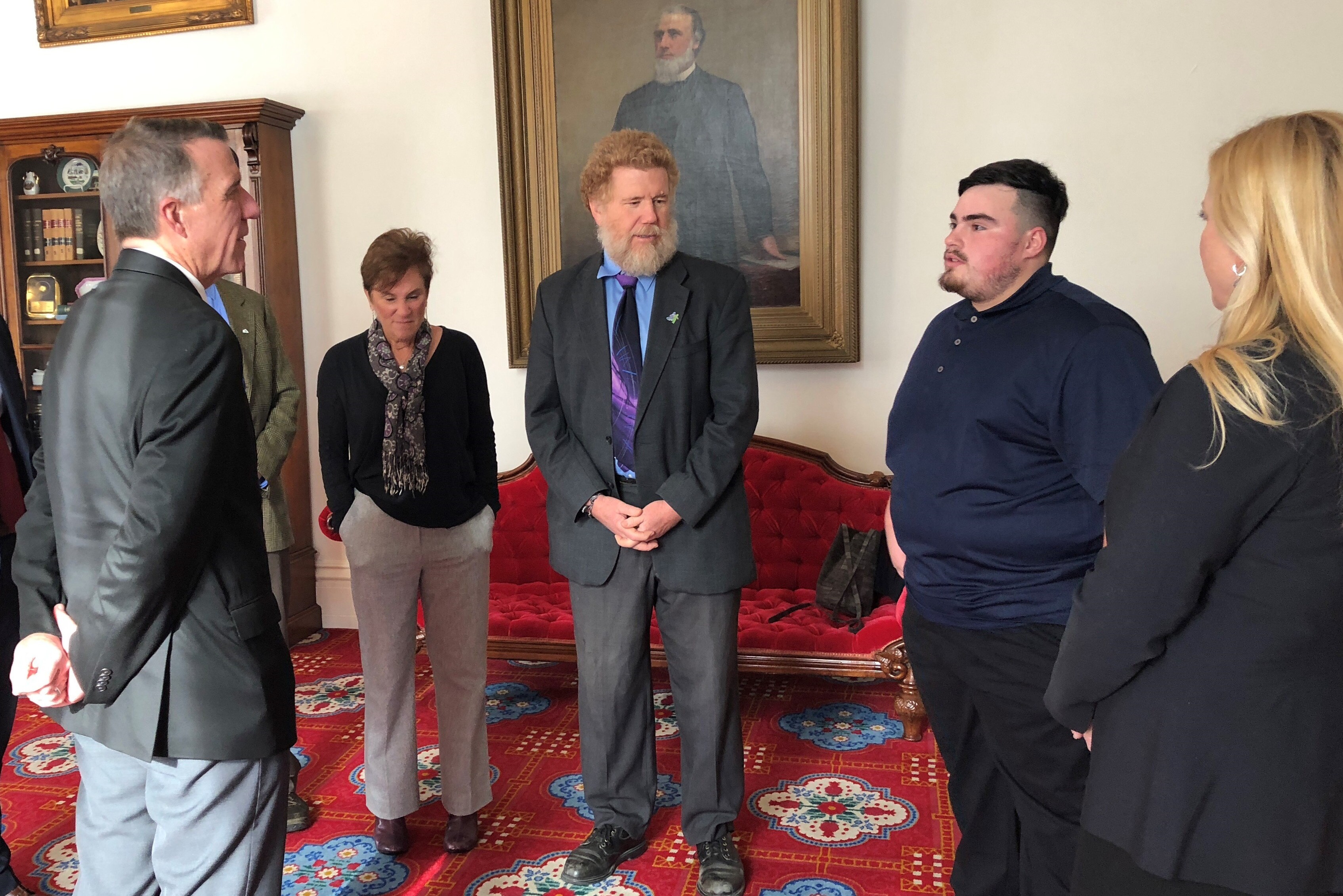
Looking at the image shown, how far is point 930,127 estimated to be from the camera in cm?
452

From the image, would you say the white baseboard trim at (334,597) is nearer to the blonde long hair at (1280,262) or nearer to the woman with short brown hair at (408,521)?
the woman with short brown hair at (408,521)

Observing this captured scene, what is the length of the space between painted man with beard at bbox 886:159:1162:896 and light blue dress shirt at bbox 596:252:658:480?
0.77 meters

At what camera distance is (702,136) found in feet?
15.4

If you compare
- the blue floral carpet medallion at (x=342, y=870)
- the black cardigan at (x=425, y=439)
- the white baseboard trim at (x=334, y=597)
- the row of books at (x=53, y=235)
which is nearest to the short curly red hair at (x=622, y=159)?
the black cardigan at (x=425, y=439)

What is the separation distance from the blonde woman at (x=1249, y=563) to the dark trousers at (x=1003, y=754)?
563 millimetres

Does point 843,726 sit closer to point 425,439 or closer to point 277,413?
point 425,439

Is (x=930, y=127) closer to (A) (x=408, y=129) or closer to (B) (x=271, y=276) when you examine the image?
(A) (x=408, y=129)

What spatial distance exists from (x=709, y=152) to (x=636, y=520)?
2548 millimetres

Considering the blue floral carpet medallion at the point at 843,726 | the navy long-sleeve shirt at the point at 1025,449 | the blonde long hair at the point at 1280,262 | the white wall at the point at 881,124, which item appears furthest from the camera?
the white wall at the point at 881,124

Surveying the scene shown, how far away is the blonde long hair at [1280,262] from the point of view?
1273 mm

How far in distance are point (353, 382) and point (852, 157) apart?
2.61m

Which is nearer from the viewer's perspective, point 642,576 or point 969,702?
point 969,702

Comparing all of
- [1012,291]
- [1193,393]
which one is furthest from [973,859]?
[1193,393]

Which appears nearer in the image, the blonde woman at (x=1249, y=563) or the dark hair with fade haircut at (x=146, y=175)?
the blonde woman at (x=1249, y=563)
